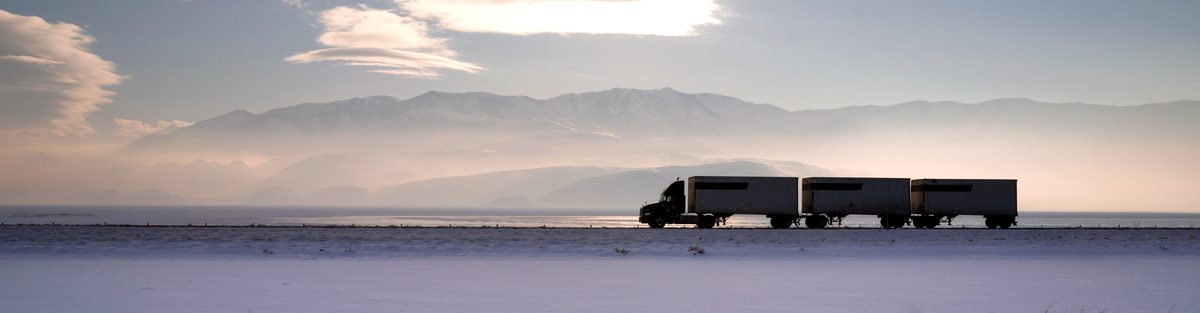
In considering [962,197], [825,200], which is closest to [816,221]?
[825,200]

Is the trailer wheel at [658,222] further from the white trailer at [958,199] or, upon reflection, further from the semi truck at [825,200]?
the white trailer at [958,199]

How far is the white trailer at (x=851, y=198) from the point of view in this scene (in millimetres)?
54375

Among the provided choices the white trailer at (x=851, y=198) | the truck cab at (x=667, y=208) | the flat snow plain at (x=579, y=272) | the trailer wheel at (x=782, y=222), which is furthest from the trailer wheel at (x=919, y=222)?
the truck cab at (x=667, y=208)

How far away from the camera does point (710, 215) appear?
54.8m

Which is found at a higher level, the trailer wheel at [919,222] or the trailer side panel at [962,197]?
the trailer side panel at [962,197]

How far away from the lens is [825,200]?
54562mm

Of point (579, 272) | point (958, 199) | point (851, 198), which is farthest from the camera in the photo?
point (958, 199)

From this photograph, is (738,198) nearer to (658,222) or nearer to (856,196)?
(658,222)

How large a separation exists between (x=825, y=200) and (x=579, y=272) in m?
33.2

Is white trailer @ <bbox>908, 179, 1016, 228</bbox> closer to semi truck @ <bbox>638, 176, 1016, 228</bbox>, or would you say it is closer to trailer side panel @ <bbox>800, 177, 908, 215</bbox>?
semi truck @ <bbox>638, 176, 1016, 228</bbox>

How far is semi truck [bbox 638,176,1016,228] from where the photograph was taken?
5400 cm

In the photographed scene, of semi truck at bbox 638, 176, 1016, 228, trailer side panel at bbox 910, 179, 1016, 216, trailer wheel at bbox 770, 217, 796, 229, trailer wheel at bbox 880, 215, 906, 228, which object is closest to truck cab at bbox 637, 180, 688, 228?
semi truck at bbox 638, 176, 1016, 228

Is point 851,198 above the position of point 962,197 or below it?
below

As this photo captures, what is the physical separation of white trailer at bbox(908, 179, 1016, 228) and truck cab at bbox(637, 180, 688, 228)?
1450 cm
